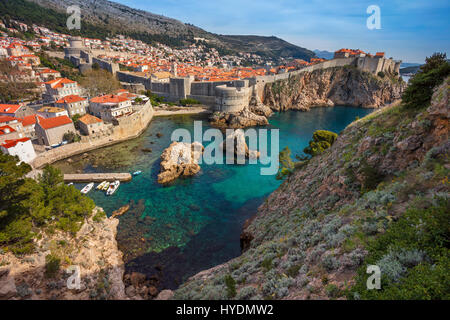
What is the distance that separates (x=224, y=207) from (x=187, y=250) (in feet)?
17.5

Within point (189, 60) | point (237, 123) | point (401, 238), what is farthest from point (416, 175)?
point (189, 60)

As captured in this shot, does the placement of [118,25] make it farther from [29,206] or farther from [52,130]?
[29,206]

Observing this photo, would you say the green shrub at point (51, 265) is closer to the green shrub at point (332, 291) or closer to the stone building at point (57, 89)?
the green shrub at point (332, 291)

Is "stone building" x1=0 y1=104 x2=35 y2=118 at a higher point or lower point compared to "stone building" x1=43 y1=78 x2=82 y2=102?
lower

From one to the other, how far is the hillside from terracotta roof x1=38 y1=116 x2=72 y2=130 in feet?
265

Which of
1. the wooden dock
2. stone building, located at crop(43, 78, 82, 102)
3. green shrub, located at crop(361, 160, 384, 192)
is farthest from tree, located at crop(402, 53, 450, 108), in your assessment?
stone building, located at crop(43, 78, 82, 102)

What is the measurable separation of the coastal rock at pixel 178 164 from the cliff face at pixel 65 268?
9.01 metres

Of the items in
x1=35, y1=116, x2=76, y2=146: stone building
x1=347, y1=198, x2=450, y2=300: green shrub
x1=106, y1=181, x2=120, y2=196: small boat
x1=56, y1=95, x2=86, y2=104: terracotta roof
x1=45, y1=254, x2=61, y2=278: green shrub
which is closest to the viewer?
x1=347, y1=198, x2=450, y2=300: green shrub

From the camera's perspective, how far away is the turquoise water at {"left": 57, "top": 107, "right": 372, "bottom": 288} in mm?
13750

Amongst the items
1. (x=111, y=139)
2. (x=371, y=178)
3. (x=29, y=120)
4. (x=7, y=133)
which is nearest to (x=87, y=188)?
(x=7, y=133)

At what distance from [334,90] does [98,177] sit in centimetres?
6198

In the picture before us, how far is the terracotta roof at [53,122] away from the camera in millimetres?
25812

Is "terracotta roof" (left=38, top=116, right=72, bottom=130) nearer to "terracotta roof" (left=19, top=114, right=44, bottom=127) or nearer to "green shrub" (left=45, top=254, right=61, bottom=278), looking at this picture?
"terracotta roof" (left=19, top=114, right=44, bottom=127)

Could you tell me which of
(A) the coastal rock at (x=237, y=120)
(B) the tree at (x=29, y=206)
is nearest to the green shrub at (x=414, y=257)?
(B) the tree at (x=29, y=206)
